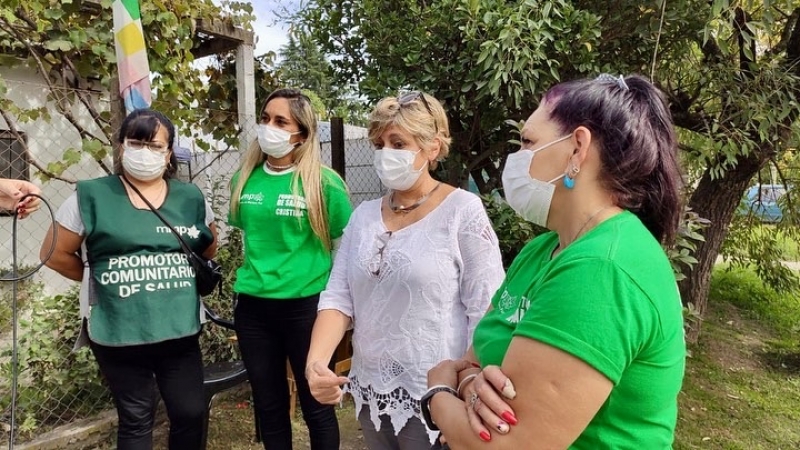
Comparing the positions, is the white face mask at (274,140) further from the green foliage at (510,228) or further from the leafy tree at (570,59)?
the green foliage at (510,228)

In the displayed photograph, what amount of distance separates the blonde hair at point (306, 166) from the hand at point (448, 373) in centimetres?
122

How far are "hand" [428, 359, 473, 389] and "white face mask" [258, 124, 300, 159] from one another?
1.48 m

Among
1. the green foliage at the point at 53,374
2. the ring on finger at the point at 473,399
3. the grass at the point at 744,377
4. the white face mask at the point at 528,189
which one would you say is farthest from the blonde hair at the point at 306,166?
the grass at the point at 744,377

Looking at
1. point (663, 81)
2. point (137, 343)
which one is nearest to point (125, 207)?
point (137, 343)

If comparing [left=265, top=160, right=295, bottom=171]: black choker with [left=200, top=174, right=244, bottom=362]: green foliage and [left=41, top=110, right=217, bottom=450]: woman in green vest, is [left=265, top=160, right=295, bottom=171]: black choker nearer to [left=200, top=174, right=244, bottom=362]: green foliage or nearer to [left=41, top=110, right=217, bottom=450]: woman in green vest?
[left=41, top=110, right=217, bottom=450]: woman in green vest

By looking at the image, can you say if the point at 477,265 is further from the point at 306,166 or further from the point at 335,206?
the point at 306,166

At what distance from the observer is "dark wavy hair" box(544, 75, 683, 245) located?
0.96 meters

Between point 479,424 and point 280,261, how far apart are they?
5.15 feet

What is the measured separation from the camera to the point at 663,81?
13.4 feet

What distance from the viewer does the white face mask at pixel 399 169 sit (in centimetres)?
184

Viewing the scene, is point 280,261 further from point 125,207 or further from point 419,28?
point 419,28

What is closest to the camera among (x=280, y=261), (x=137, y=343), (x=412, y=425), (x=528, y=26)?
(x=412, y=425)

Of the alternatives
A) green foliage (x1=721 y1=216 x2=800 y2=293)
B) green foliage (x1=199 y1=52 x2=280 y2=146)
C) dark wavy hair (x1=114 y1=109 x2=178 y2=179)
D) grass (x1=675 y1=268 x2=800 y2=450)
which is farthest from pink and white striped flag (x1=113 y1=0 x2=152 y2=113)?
green foliage (x1=721 y1=216 x2=800 y2=293)

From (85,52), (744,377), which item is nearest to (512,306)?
(85,52)
